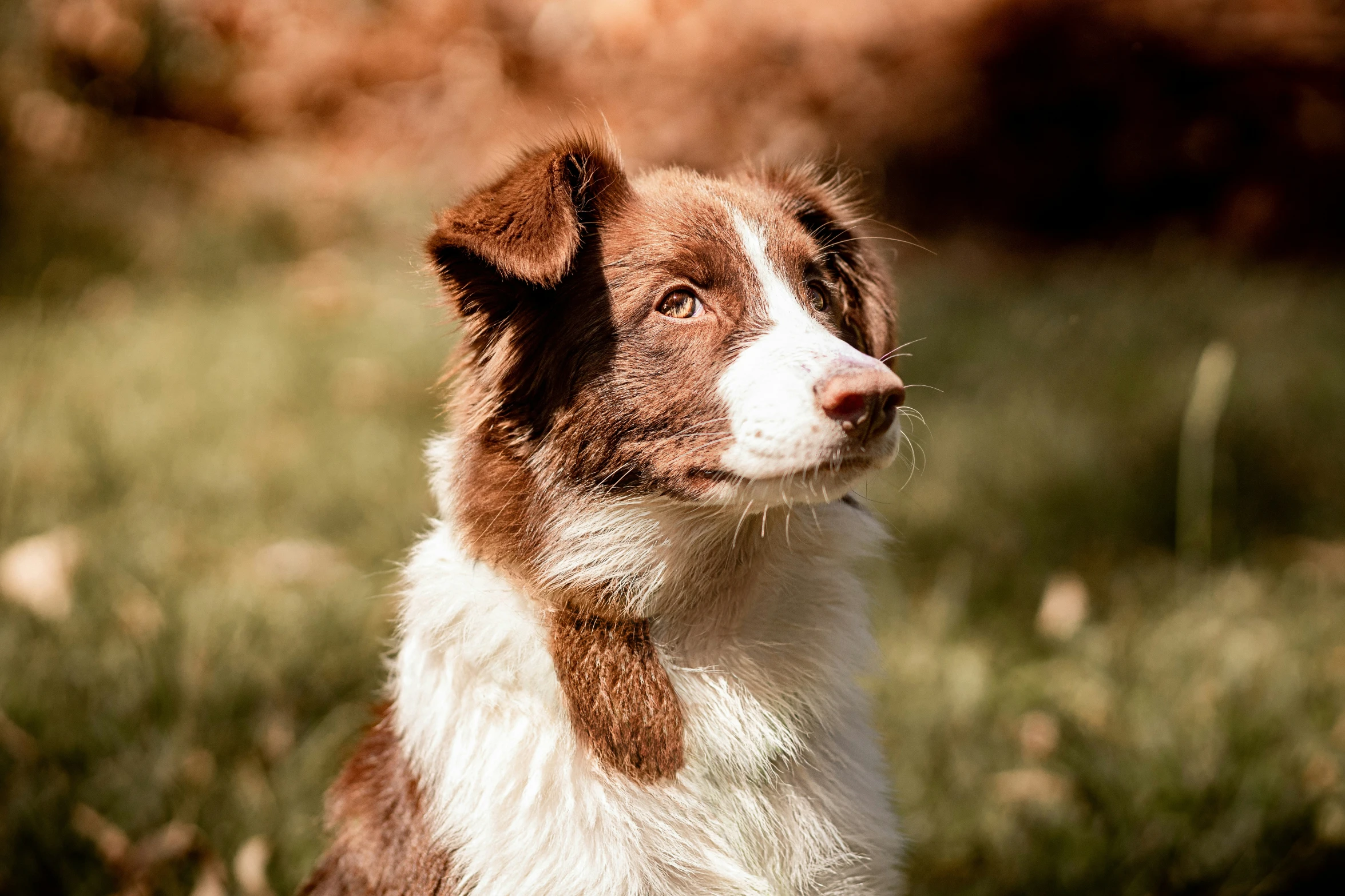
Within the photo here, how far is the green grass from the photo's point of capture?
288cm

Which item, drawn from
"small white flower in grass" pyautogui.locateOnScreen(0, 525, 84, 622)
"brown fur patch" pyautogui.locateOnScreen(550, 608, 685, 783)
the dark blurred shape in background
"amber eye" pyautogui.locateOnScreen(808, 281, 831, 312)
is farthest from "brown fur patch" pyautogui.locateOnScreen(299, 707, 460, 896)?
the dark blurred shape in background

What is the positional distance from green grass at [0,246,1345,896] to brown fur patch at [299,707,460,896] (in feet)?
1.61

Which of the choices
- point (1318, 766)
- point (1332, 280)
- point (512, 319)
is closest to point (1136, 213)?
point (1332, 280)

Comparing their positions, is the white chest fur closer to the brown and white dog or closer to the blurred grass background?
the brown and white dog

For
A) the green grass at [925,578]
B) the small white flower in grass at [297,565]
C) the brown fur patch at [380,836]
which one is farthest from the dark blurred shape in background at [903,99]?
the brown fur patch at [380,836]

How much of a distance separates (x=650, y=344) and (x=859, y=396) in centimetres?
46

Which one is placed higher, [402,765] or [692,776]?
[402,765]

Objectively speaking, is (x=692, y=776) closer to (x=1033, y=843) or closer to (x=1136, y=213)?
(x=1033, y=843)

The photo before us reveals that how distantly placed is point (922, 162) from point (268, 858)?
23.8ft

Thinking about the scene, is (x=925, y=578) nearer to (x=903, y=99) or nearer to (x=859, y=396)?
(x=859, y=396)

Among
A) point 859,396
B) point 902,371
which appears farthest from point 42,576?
point 902,371

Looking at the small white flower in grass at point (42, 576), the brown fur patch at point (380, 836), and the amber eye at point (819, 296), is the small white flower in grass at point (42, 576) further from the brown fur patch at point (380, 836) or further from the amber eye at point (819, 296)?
the amber eye at point (819, 296)

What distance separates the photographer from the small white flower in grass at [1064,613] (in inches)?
149

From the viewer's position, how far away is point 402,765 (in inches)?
83.4
